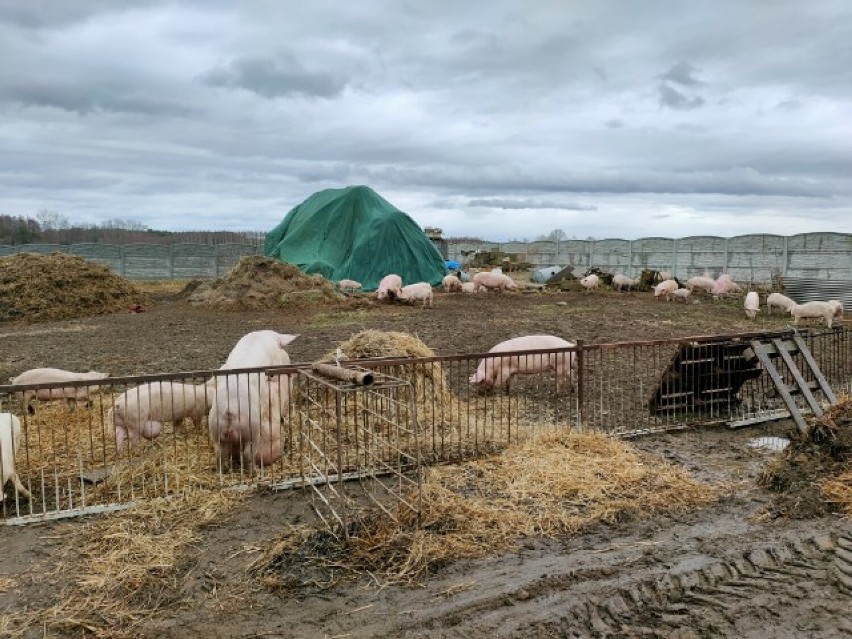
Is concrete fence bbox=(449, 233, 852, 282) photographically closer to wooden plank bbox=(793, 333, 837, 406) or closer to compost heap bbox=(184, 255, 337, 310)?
compost heap bbox=(184, 255, 337, 310)

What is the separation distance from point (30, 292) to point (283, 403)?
16414mm

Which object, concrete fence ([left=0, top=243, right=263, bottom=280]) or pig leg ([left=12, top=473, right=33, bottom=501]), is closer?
pig leg ([left=12, top=473, right=33, bottom=501])

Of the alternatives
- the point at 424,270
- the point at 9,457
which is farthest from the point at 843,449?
the point at 424,270

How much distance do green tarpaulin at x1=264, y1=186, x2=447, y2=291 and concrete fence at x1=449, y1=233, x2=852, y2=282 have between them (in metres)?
9.29

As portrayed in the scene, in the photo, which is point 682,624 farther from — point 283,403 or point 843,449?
point 283,403

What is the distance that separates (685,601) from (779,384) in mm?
4179

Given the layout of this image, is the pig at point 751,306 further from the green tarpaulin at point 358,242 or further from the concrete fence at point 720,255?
the green tarpaulin at point 358,242

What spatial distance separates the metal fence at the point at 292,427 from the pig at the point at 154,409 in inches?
0.5

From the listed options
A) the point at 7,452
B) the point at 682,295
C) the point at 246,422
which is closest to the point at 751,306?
the point at 682,295

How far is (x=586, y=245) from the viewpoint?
36750 millimetres

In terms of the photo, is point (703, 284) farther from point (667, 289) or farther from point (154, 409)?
point (154, 409)

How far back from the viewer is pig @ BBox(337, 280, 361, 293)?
86.7ft

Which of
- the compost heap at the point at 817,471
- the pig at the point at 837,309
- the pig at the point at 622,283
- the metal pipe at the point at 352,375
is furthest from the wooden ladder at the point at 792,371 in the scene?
the pig at the point at 622,283

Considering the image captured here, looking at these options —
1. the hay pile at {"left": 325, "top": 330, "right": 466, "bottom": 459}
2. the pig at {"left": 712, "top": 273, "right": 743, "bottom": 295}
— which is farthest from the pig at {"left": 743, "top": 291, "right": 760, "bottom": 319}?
the hay pile at {"left": 325, "top": 330, "right": 466, "bottom": 459}
